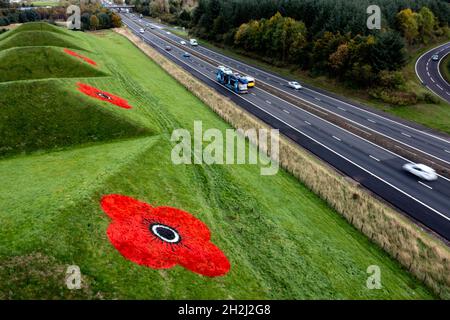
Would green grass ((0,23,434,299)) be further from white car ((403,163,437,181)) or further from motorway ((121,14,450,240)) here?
white car ((403,163,437,181))

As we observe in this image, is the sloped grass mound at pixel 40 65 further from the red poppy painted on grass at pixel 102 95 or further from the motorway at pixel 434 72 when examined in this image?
the motorway at pixel 434 72

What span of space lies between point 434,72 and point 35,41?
304 feet

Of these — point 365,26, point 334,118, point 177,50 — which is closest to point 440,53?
point 365,26

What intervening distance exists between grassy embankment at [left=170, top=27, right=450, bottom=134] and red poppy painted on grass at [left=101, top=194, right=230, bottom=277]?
4914 centimetres

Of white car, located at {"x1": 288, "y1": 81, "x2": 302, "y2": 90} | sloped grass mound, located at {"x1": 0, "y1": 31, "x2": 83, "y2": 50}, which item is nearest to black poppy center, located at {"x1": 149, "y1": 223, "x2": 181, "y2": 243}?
white car, located at {"x1": 288, "y1": 81, "x2": 302, "y2": 90}

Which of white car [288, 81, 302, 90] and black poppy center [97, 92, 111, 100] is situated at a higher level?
black poppy center [97, 92, 111, 100]

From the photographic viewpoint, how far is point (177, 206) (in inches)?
1134

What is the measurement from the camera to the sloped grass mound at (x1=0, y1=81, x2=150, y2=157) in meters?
37.9

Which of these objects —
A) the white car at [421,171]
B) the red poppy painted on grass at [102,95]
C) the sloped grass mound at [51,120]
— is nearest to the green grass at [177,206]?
the sloped grass mound at [51,120]

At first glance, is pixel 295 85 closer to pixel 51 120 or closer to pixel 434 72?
pixel 434 72

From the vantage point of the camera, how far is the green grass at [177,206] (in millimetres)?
18797

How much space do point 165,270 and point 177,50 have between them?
10741cm

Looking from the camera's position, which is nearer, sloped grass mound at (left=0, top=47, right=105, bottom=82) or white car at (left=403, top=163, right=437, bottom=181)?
white car at (left=403, top=163, right=437, bottom=181)

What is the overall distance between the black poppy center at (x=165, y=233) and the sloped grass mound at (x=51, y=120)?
19.3 metres
